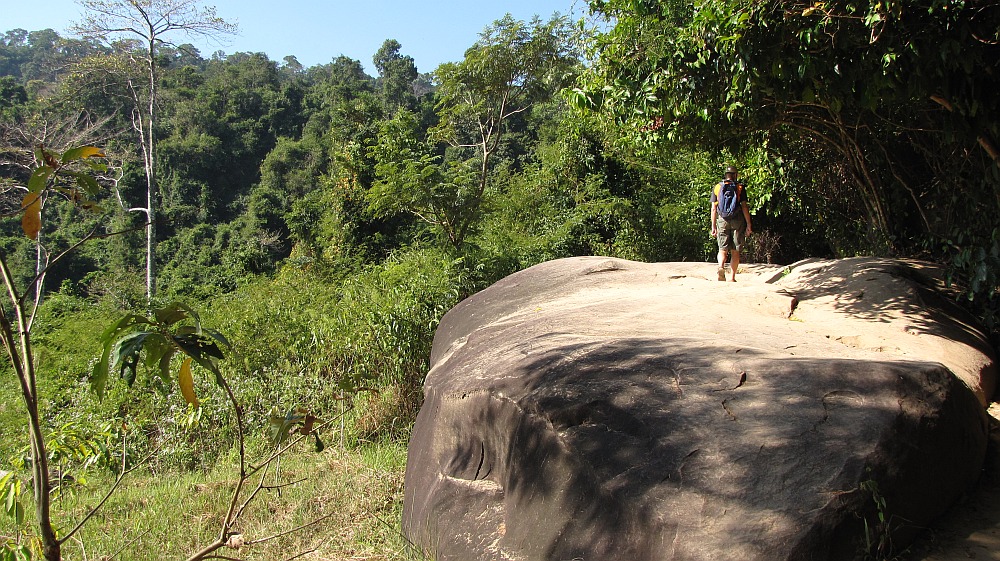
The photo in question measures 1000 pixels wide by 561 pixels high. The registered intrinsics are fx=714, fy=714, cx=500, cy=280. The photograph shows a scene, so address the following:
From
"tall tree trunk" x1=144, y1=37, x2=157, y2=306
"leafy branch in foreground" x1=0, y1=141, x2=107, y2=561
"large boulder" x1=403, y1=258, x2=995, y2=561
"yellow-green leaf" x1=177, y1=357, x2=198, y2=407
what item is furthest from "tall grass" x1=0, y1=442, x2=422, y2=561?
"tall tree trunk" x1=144, y1=37, x2=157, y2=306

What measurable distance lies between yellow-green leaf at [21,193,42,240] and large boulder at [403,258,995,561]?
2458 millimetres

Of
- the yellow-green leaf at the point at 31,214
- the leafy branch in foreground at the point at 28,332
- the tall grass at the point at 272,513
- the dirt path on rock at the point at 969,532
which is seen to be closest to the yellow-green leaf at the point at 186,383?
the leafy branch in foreground at the point at 28,332

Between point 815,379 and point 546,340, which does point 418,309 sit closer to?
point 546,340

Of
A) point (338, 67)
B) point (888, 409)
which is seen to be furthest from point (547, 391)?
point (338, 67)

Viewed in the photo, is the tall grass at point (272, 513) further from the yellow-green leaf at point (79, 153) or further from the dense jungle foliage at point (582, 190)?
the yellow-green leaf at point (79, 153)

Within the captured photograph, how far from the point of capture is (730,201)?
790cm

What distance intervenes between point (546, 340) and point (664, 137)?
3.68 m

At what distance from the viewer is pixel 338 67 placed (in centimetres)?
4412

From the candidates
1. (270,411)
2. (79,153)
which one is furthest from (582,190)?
(79,153)

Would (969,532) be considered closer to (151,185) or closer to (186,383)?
(186,383)

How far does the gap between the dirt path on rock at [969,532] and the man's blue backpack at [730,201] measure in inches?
175

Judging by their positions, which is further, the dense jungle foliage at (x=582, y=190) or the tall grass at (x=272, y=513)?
the dense jungle foliage at (x=582, y=190)

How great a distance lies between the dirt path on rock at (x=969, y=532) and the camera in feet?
10.0

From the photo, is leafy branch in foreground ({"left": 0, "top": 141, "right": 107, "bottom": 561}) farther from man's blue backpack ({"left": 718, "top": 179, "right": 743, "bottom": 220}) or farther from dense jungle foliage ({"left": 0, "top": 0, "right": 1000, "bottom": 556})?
man's blue backpack ({"left": 718, "top": 179, "right": 743, "bottom": 220})
